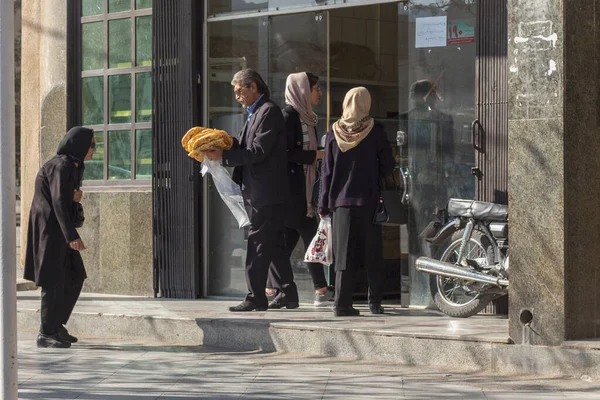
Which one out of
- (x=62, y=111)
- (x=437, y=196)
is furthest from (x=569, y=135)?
(x=62, y=111)

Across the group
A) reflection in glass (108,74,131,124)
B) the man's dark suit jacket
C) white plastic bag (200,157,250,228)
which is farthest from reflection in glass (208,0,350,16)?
white plastic bag (200,157,250,228)

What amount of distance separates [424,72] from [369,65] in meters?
1.38

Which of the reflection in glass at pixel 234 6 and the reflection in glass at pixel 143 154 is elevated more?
the reflection in glass at pixel 234 6

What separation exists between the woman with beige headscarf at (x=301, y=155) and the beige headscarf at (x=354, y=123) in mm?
614

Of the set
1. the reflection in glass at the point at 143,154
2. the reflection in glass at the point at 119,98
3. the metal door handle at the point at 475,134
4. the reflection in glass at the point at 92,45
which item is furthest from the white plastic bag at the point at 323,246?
the reflection in glass at the point at 92,45

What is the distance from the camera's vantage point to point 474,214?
9914 mm

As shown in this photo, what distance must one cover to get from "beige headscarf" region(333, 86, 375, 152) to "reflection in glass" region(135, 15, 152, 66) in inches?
116

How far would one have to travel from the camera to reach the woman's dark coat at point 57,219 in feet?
32.3

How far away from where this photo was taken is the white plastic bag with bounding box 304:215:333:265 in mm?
10320

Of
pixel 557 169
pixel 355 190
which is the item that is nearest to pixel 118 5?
pixel 355 190

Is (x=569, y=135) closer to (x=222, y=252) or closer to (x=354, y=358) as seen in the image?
(x=354, y=358)

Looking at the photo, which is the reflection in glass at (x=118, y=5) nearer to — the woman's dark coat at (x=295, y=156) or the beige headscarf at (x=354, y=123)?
the woman's dark coat at (x=295, y=156)

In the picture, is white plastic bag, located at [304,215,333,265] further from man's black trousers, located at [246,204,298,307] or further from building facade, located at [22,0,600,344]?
building facade, located at [22,0,600,344]

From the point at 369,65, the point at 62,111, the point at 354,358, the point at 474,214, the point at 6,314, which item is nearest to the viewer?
the point at 6,314
